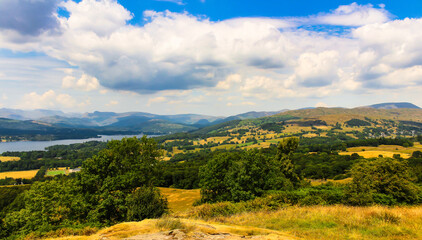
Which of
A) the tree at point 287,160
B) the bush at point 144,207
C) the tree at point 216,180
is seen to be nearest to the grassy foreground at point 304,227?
the bush at point 144,207

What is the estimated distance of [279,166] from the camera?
146ft

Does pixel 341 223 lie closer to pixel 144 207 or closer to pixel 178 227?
pixel 178 227

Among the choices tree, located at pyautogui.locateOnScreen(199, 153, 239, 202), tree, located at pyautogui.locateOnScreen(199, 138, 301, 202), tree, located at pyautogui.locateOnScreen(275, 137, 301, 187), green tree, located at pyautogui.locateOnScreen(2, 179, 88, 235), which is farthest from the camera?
tree, located at pyautogui.locateOnScreen(275, 137, 301, 187)

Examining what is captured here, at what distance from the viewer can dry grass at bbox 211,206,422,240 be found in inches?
500

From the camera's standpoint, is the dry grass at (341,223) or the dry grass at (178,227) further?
the dry grass at (341,223)

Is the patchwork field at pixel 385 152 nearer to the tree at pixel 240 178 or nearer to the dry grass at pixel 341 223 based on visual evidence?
the tree at pixel 240 178

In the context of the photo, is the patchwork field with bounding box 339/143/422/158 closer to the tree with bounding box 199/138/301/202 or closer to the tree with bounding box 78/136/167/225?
the tree with bounding box 199/138/301/202

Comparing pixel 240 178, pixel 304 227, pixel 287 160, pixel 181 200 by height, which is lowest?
pixel 181 200

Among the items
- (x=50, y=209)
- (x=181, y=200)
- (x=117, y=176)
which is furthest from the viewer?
(x=181, y=200)

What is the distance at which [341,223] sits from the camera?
1513cm

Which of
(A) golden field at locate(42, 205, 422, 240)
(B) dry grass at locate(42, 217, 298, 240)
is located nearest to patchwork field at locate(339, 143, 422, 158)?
(A) golden field at locate(42, 205, 422, 240)

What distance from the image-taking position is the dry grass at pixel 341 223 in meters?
12.7

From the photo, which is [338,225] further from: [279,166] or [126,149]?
[279,166]

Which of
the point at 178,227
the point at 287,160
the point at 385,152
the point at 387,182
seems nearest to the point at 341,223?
the point at 178,227
